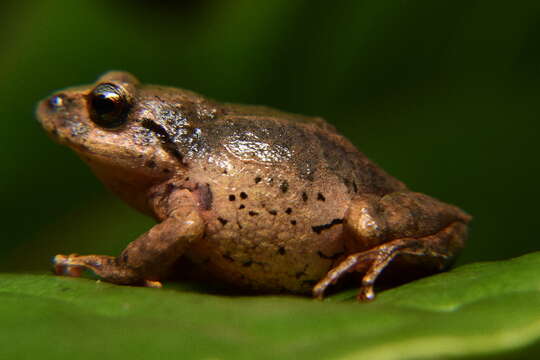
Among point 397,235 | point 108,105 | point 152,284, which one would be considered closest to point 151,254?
point 152,284

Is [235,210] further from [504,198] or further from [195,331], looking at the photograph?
[504,198]

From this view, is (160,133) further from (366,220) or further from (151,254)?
(366,220)

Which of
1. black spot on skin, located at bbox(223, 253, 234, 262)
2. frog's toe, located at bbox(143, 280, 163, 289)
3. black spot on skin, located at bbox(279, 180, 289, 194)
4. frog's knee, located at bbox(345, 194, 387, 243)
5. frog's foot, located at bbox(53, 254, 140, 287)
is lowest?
frog's toe, located at bbox(143, 280, 163, 289)

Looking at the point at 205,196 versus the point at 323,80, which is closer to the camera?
the point at 205,196

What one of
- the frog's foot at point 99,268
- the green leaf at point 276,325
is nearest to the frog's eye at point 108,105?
the frog's foot at point 99,268

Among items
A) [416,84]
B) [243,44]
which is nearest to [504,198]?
[416,84]

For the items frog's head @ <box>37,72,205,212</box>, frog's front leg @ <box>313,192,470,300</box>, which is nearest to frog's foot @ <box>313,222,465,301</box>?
frog's front leg @ <box>313,192,470,300</box>

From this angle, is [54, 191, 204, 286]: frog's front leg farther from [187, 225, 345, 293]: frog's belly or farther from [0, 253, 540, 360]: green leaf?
[0, 253, 540, 360]: green leaf
